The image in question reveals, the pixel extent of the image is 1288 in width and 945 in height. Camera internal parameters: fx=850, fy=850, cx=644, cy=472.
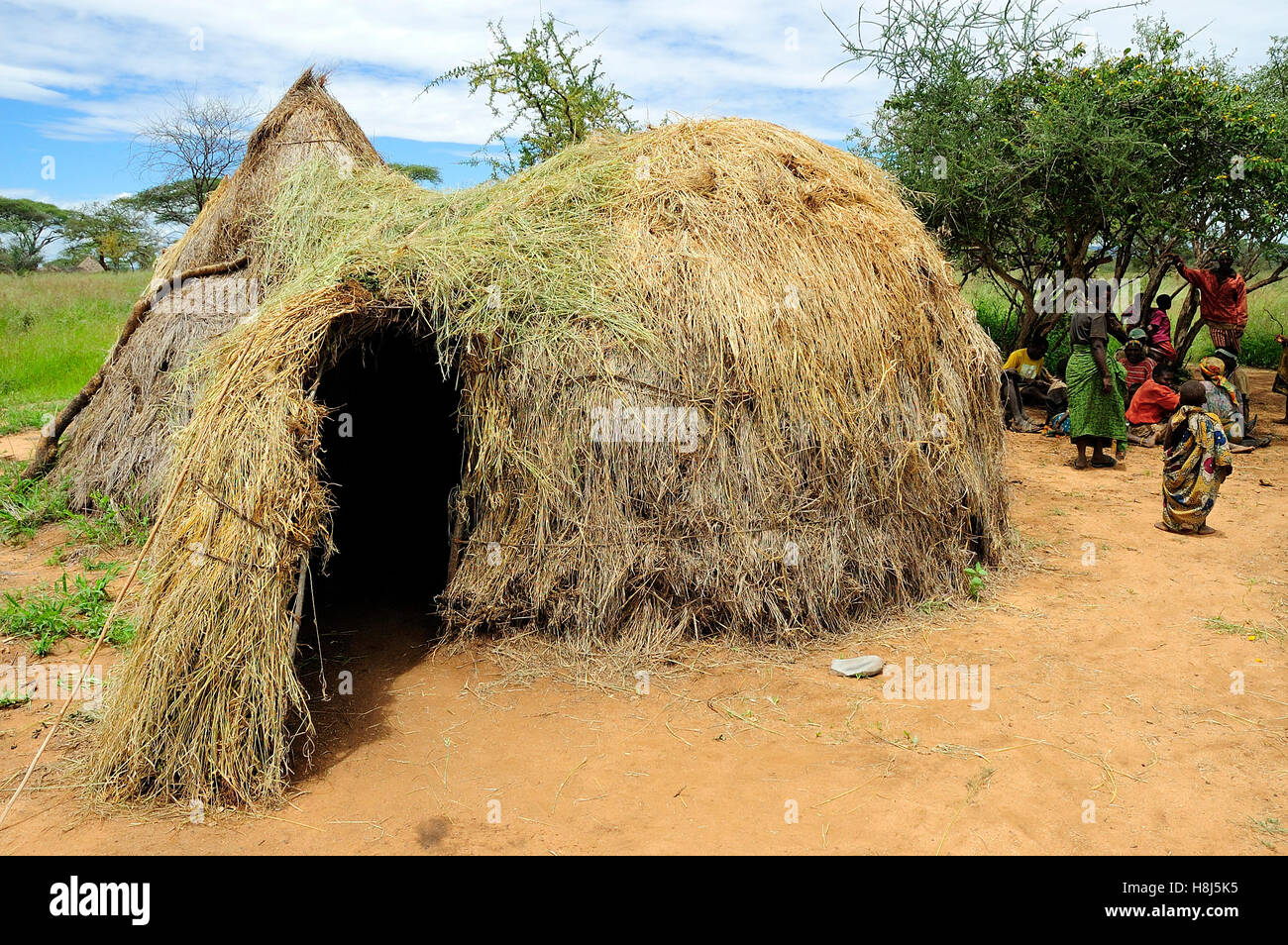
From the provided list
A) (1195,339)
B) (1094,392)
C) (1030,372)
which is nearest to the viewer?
(1094,392)

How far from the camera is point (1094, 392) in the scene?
9.66m

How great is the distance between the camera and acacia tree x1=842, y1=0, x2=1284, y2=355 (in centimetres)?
1040

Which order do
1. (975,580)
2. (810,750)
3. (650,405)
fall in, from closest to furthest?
1. (810,750)
2. (650,405)
3. (975,580)

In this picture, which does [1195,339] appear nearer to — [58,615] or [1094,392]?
[1094,392]

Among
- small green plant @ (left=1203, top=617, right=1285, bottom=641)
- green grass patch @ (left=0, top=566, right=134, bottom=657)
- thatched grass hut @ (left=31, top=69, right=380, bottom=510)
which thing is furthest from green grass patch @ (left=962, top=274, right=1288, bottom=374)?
green grass patch @ (left=0, top=566, right=134, bottom=657)

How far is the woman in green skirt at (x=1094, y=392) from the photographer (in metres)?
9.52

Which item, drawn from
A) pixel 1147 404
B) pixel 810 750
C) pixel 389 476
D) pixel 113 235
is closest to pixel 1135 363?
pixel 1147 404

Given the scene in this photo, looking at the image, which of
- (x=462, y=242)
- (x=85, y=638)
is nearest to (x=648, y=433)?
(x=462, y=242)

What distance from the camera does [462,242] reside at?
5.73 meters

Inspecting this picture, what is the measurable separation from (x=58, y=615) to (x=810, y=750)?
495 cm

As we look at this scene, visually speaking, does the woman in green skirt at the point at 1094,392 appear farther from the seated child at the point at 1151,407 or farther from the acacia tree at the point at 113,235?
the acacia tree at the point at 113,235

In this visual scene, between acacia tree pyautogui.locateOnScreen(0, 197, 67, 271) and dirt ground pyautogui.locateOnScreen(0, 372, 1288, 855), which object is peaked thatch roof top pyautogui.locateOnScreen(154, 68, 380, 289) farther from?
acacia tree pyautogui.locateOnScreen(0, 197, 67, 271)

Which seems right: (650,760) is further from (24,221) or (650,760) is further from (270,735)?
(24,221)
